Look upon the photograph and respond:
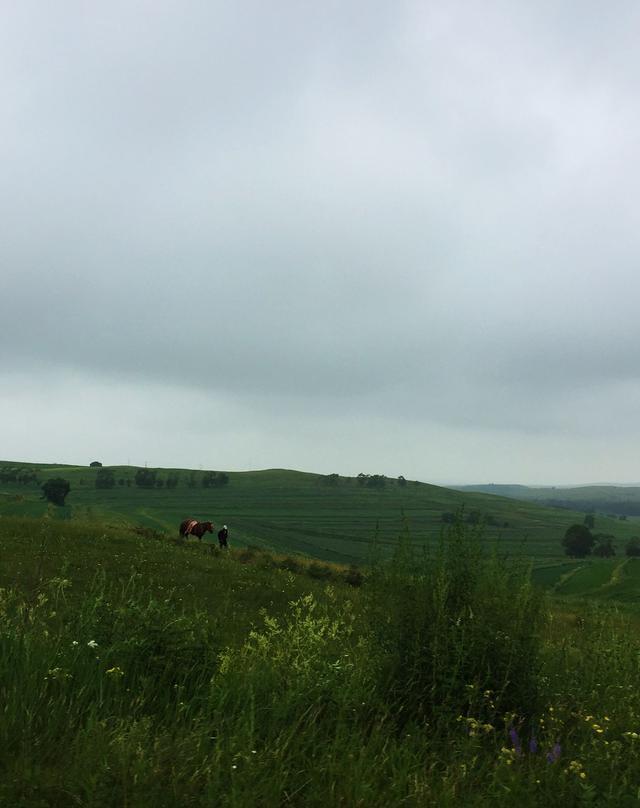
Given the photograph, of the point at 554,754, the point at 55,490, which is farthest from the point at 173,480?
the point at 554,754

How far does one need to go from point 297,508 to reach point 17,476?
55719mm

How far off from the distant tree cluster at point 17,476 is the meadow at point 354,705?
403ft

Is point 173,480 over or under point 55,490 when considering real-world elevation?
over

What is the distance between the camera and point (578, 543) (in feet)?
307

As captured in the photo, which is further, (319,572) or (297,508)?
(297,508)

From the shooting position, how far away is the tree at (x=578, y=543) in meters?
93.2

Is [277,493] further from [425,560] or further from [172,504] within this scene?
[425,560]

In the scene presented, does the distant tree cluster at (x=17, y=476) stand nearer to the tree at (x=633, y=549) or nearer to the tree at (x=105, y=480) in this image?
the tree at (x=105, y=480)

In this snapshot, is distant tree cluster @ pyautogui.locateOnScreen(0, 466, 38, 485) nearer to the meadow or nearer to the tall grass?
the meadow

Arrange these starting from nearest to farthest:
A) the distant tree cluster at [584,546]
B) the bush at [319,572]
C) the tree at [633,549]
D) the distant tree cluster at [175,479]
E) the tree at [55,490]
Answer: the bush at [319,572]
the tree at [55,490]
the tree at [633,549]
the distant tree cluster at [584,546]
the distant tree cluster at [175,479]

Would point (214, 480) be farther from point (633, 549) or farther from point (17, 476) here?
point (633, 549)

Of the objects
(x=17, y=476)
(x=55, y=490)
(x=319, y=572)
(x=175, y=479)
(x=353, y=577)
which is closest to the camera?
(x=319, y=572)

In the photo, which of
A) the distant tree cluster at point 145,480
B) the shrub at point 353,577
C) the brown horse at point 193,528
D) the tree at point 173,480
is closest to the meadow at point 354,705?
the shrub at point 353,577

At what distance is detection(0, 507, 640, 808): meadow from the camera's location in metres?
3.07
